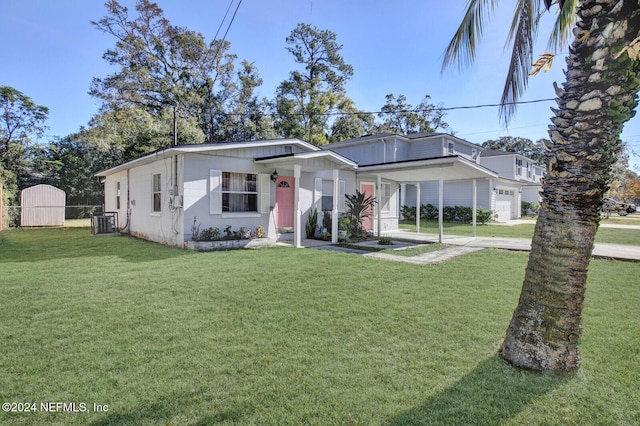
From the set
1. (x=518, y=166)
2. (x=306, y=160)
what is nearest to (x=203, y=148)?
(x=306, y=160)

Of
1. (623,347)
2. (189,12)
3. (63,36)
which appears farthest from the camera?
(63,36)

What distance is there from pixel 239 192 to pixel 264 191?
2.65 ft

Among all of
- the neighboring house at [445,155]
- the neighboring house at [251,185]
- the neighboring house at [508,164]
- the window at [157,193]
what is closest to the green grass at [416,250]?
the neighboring house at [251,185]

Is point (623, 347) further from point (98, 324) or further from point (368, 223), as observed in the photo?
point (368, 223)

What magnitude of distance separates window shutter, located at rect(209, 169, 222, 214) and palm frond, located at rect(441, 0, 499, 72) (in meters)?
6.77

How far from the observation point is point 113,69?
2320 cm

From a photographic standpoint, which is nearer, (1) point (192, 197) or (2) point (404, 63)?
(1) point (192, 197)

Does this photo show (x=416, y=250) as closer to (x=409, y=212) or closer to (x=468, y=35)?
(x=468, y=35)

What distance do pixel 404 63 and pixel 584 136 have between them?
34.3 feet

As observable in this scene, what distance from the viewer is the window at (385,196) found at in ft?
48.6

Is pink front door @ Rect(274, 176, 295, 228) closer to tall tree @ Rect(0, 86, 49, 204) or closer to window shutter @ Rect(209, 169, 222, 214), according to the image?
window shutter @ Rect(209, 169, 222, 214)

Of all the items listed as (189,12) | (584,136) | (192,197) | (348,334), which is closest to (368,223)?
(192,197)

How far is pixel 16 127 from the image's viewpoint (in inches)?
893

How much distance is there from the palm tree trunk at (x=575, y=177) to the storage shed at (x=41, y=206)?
22.1 m
